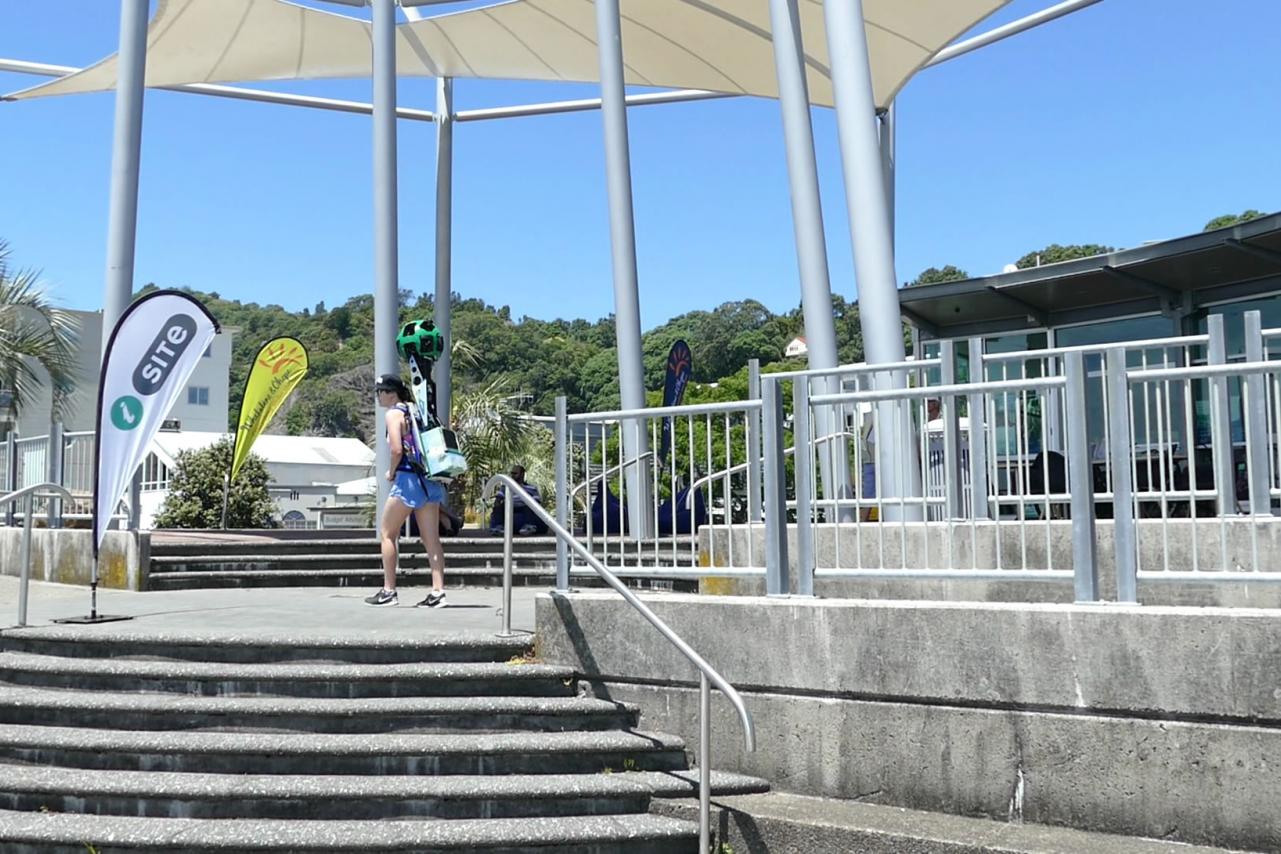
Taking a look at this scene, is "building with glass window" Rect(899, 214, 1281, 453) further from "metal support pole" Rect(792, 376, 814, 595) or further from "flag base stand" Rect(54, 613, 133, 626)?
"flag base stand" Rect(54, 613, 133, 626)

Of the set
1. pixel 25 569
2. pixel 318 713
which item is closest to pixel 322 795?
pixel 318 713

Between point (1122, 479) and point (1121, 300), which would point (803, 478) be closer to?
point (1122, 479)

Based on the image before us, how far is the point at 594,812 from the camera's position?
5.67 metres

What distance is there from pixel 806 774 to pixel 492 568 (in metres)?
6.46

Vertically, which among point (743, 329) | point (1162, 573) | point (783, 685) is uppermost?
point (743, 329)

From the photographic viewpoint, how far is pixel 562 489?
276 inches

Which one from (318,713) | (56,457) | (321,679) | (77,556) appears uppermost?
(56,457)

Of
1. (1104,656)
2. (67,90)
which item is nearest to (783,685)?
(1104,656)

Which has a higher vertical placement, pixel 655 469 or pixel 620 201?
pixel 620 201

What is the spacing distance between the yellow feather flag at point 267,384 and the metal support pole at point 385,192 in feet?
19.5

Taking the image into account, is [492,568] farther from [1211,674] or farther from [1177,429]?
[1211,674]

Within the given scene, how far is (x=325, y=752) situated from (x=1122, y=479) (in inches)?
155

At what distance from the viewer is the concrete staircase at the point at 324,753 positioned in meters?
5.36

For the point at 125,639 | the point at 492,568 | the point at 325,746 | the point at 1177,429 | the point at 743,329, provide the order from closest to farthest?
the point at 325,746 < the point at 125,639 < the point at 1177,429 < the point at 492,568 < the point at 743,329
